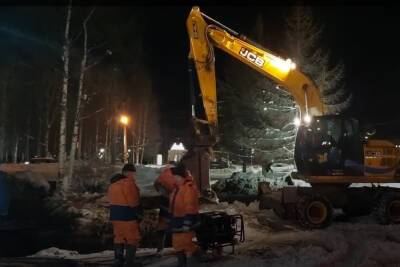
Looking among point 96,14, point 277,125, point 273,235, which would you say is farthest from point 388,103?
point 273,235

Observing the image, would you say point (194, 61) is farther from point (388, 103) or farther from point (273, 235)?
point (388, 103)

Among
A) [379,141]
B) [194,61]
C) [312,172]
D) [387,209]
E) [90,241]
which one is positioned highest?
[194,61]

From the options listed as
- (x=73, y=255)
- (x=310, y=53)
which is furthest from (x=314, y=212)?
(x=310, y=53)

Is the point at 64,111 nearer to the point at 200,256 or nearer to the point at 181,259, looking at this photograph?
the point at 200,256

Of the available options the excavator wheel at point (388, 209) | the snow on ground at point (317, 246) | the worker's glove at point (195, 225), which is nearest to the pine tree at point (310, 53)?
the excavator wheel at point (388, 209)

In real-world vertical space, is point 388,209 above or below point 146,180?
below

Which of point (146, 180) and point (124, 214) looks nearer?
point (124, 214)

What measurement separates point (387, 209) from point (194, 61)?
7.31 m

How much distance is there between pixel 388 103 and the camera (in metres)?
47.7

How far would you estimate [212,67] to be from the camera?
16.6 meters

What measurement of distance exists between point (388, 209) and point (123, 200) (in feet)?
25.7

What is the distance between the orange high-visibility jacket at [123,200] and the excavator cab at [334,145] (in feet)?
21.6

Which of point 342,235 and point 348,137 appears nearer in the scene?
point 342,235

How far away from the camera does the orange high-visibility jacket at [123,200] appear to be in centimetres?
851
